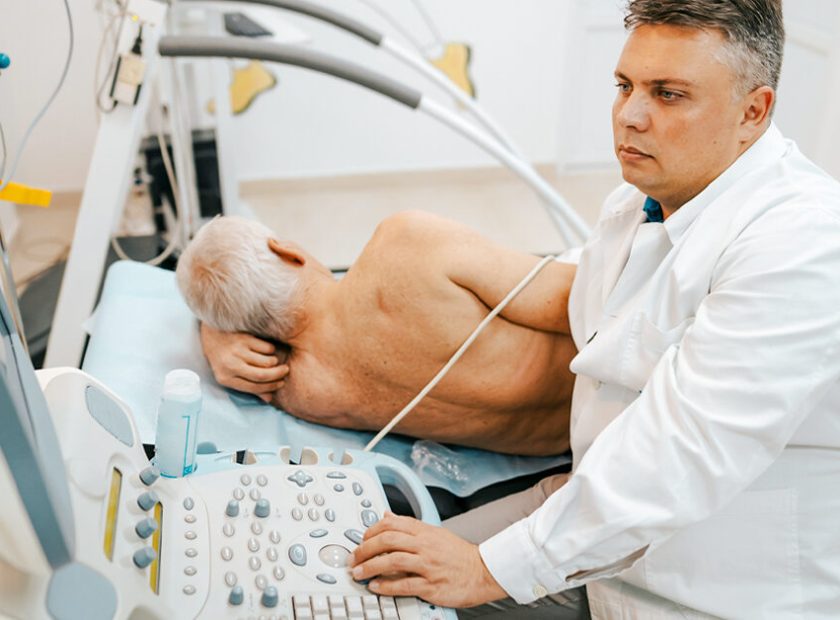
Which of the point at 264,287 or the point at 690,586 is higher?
the point at 264,287

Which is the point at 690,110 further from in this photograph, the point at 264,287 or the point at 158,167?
the point at 158,167

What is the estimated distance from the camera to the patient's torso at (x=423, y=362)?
1.75m

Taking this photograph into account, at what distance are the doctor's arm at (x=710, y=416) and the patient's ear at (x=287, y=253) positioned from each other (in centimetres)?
75

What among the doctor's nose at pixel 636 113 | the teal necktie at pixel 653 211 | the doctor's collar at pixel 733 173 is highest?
the doctor's nose at pixel 636 113

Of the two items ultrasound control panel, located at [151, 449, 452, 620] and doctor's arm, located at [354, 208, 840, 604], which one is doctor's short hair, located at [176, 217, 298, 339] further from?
doctor's arm, located at [354, 208, 840, 604]

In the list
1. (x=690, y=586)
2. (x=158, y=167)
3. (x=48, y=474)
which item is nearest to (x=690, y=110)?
(x=690, y=586)

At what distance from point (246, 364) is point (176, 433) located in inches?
20.7

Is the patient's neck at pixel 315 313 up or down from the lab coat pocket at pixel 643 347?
down

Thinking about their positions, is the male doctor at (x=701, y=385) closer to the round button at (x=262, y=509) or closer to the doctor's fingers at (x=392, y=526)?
the doctor's fingers at (x=392, y=526)

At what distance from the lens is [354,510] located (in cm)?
135

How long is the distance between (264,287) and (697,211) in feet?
2.81

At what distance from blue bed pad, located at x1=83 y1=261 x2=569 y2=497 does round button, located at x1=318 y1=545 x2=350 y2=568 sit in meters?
0.57

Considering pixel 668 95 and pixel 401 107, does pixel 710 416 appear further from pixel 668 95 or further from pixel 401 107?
pixel 401 107

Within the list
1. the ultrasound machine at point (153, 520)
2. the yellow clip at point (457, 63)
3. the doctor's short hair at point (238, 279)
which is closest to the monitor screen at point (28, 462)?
the ultrasound machine at point (153, 520)
